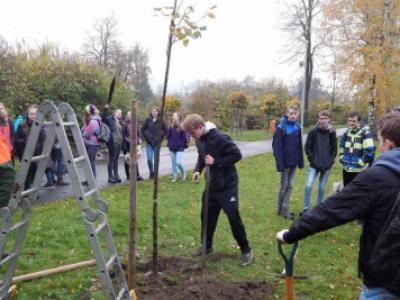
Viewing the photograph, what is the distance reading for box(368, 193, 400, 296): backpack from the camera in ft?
7.16

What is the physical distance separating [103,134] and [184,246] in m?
4.50

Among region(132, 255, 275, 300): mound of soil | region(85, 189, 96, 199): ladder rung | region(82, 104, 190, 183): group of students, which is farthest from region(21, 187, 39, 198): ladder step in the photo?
region(82, 104, 190, 183): group of students

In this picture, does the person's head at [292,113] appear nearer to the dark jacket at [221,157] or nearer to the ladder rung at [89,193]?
the dark jacket at [221,157]

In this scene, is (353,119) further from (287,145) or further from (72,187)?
(72,187)

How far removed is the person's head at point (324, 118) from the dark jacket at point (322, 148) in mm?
86

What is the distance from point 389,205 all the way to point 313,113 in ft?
145

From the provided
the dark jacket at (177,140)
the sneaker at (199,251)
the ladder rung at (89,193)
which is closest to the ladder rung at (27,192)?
the ladder rung at (89,193)

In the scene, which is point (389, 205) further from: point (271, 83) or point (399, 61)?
point (271, 83)

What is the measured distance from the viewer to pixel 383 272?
2250 millimetres

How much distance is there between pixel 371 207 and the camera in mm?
2336

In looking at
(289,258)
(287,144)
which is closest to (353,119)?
(287,144)

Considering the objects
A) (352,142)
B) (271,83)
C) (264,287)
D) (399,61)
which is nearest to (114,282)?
(264,287)

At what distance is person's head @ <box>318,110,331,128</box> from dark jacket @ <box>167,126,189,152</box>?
4427 mm

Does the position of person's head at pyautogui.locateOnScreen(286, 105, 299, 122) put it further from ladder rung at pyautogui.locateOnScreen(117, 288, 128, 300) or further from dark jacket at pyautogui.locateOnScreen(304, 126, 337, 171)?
ladder rung at pyautogui.locateOnScreen(117, 288, 128, 300)
